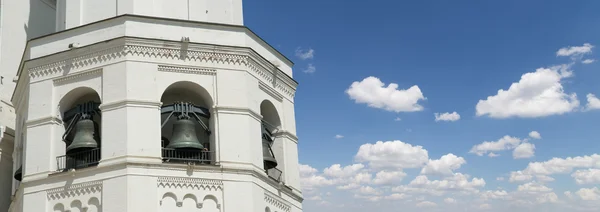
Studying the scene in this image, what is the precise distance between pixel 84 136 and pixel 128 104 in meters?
1.71

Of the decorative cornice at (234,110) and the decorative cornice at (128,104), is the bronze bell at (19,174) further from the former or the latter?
the decorative cornice at (234,110)

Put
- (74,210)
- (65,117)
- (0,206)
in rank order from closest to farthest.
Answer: (74,210) → (65,117) → (0,206)

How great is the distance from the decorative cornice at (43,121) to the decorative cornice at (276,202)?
608cm

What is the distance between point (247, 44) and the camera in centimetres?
2570

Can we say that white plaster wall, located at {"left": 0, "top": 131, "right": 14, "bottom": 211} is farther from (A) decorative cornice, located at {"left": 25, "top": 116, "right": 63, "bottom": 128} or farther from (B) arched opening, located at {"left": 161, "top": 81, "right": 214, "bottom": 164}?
(B) arched opening, located at {"left": 161, "top": 81, "right": 214, "bottom": 164}

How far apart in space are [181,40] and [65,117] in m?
3.87

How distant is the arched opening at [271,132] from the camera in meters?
26.3

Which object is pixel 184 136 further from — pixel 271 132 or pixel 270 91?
pixel 271 132

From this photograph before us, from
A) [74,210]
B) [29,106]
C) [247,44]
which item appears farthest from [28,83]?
[247,44]

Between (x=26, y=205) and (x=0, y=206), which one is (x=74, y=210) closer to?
(x=26, y=205)

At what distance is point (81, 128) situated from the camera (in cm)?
2461

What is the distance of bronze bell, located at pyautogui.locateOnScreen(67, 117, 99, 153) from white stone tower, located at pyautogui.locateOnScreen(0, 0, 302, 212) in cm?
4

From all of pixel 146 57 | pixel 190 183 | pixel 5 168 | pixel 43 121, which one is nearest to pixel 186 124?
pixel 190 183

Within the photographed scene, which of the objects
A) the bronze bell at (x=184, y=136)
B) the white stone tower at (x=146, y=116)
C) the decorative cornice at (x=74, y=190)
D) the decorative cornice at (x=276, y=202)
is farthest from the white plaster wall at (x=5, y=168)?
the decorative cornice at (x=276, y=202)
